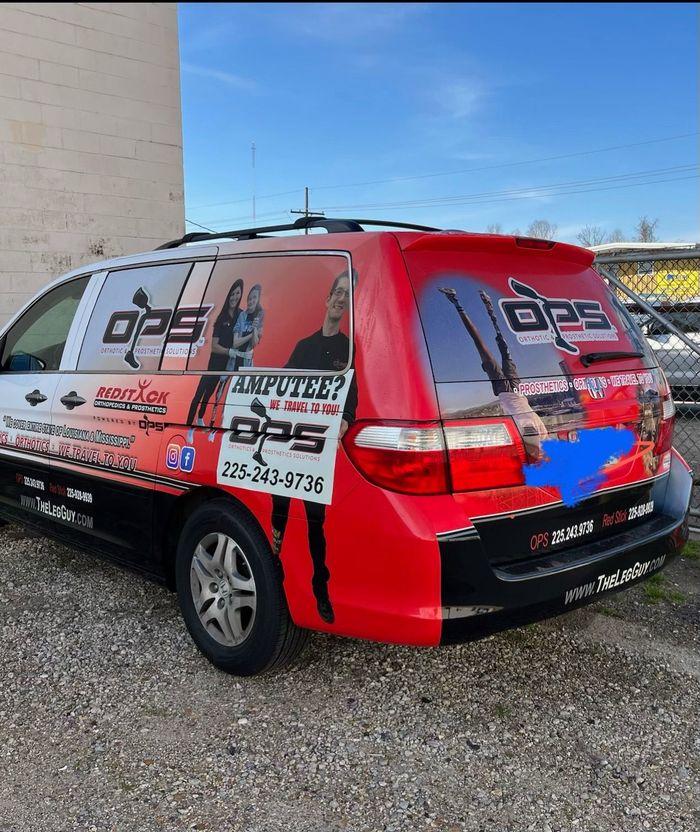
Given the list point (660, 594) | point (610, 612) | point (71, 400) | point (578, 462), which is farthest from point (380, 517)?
point (660, 594)

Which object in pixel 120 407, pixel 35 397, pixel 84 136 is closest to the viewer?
pixel 120 407

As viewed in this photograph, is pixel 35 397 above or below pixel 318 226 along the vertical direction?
below

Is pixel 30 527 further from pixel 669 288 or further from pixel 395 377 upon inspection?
pixel 669 288

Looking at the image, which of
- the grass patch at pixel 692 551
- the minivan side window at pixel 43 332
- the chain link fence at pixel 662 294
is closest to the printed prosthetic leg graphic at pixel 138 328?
the minivan side window at pixel 43 332

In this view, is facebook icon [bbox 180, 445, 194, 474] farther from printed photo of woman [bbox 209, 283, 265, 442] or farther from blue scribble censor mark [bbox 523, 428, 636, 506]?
blue scribble censor mark [bbox 523, 428, 636, 506]

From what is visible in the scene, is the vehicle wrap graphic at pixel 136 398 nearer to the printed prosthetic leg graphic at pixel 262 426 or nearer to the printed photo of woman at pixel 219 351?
the printed photo of woman at pixel 219 351

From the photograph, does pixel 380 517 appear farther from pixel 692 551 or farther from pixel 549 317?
pixel 692 551

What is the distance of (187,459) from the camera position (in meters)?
3.12

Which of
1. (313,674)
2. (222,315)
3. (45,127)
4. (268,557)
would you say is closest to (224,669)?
(313,674)

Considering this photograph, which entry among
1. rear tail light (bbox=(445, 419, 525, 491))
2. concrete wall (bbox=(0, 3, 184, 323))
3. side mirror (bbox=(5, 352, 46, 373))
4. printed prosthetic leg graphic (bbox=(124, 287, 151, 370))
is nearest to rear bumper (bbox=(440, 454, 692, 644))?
rear tail light (bbox=(445, 419, 525, 491))

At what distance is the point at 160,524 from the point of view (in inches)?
132

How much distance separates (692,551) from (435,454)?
3122 millimetres

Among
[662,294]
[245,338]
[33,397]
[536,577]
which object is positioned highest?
[662,294]

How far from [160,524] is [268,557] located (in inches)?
30.6
